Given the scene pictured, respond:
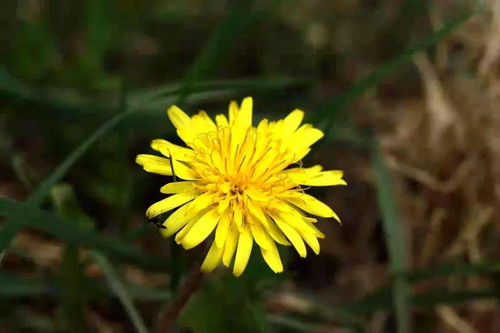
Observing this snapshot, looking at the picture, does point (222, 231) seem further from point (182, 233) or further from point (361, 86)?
point (361, 86)

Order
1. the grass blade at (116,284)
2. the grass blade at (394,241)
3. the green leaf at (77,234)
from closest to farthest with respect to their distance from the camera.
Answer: the green leaf at (77,234) → the grass blade at (116,284) → the grass blade at (394,241)

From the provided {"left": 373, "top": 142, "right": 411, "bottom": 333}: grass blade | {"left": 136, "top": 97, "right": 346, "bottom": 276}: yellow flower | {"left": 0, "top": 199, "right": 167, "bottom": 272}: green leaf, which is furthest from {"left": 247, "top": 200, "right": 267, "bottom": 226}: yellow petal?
{"left": 373, "top": 142, "right": 411, "bottom": 333}: grass blade

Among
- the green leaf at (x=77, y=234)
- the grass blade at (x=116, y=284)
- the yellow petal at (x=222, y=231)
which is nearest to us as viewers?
the yellow petal at (x=222, y=231)

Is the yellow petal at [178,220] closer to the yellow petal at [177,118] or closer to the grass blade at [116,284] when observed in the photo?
the yellow petal at [177,118]

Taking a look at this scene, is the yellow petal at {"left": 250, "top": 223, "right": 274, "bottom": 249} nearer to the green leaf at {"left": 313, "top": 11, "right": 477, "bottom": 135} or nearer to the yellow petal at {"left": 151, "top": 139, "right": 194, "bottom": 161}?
the yellow petal at {"left": 151, "top": 139, "right": 194, "bottom": 161}

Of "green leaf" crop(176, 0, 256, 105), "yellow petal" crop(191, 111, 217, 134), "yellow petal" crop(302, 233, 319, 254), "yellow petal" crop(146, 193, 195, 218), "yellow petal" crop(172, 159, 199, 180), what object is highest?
"green leaf" crop(176, 0, 256, 105)

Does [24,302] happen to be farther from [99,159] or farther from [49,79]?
[49,79]

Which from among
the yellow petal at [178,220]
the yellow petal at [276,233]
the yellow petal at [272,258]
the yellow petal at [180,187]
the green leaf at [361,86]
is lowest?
the yellow petal at [272,258]

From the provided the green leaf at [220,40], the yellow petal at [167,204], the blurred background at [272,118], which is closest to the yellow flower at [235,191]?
the yellow petal at [167,204]
